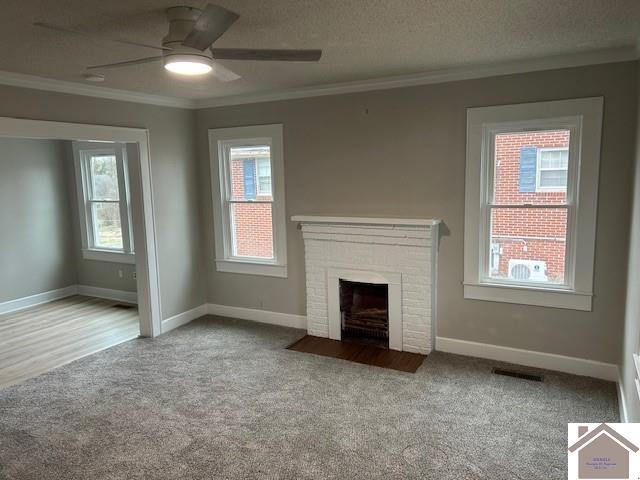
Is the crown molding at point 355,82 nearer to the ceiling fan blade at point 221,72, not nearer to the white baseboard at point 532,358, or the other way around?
the ceiling fan blade at point 221,72

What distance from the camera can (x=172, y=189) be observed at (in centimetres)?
517

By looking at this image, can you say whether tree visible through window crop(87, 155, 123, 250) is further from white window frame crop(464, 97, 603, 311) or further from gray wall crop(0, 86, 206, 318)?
white window frame crop(464, 97, 603, 311)

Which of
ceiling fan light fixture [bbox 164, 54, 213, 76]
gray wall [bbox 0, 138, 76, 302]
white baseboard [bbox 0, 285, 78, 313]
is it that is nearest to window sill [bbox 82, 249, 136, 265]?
gray wall [bbox 0, 138, 76, 302]

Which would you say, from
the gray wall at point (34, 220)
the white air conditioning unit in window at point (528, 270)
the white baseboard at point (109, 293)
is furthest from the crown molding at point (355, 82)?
the white baseboard at point (109, 293)

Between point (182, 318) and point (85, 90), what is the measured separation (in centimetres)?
266

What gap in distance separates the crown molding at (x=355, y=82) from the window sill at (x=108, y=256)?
7.86 ft

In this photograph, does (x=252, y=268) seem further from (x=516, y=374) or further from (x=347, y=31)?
(x=347, y=31)

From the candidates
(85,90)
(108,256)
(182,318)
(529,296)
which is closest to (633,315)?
(529,296)

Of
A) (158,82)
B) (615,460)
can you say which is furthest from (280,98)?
(615,460)

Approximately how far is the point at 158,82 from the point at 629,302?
13.8 feet

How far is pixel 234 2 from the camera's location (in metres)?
2.22

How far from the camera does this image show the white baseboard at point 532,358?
3.70 metres

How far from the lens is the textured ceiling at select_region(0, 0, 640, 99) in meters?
2.32

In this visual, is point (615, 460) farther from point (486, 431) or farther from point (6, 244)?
point (6, 244)
